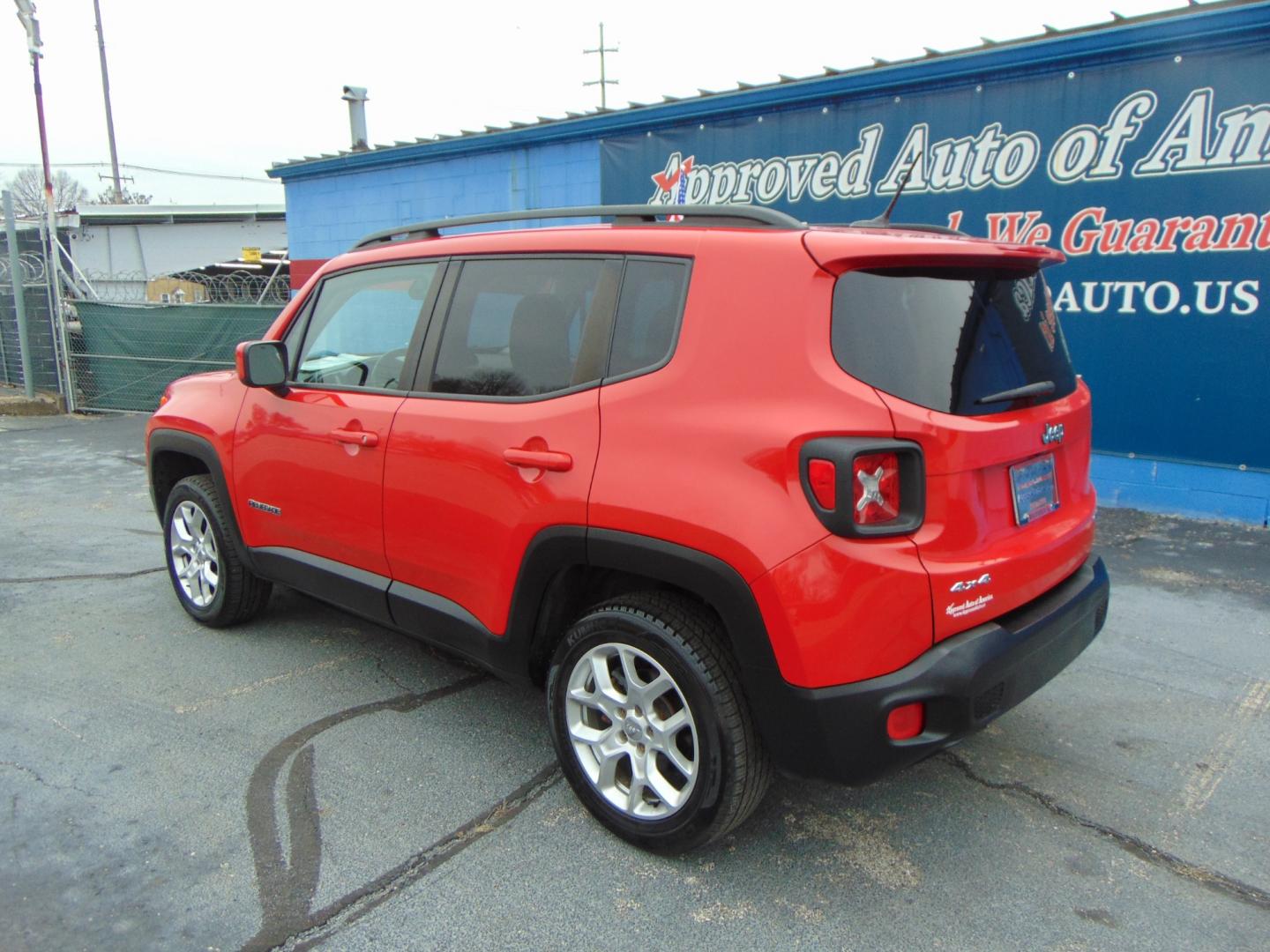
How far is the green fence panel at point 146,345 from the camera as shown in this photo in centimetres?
1187

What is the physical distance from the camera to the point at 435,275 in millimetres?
3504

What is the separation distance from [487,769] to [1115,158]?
6.40 m

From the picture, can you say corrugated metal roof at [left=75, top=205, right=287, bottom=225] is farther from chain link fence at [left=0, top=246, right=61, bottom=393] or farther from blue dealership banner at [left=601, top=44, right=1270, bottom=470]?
blue dealership banner at [left=601, top=44, right=1270, bottom=470]

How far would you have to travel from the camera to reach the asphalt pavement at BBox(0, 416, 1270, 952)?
8.16ft

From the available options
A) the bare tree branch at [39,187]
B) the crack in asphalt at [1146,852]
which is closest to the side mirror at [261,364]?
the crack in asphalt at [1146,852]

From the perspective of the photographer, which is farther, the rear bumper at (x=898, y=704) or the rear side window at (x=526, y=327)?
the rear side window at (x=526, y=327)

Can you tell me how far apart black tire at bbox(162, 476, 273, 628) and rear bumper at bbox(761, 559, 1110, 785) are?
2930 mm

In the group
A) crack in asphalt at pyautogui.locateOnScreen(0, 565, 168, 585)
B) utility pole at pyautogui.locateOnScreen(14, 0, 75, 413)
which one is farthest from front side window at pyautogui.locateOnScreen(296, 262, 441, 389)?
utility pole at pyautogui.locateOnScreen(14, 0, 75, 413)

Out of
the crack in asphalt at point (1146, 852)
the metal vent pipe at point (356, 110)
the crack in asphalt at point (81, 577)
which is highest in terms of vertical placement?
the metal vent pipe at point (356, 110)

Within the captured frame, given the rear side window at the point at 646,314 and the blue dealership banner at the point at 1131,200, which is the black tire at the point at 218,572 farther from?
the blue dealership banner at the point at 1131,200

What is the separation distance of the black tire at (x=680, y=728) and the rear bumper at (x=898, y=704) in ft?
0.39

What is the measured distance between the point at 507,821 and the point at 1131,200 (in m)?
6.42

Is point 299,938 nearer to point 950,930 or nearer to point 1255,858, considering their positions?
point 950,930

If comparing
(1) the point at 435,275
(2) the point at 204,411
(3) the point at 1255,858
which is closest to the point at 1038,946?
(3) the point at 1255,858
